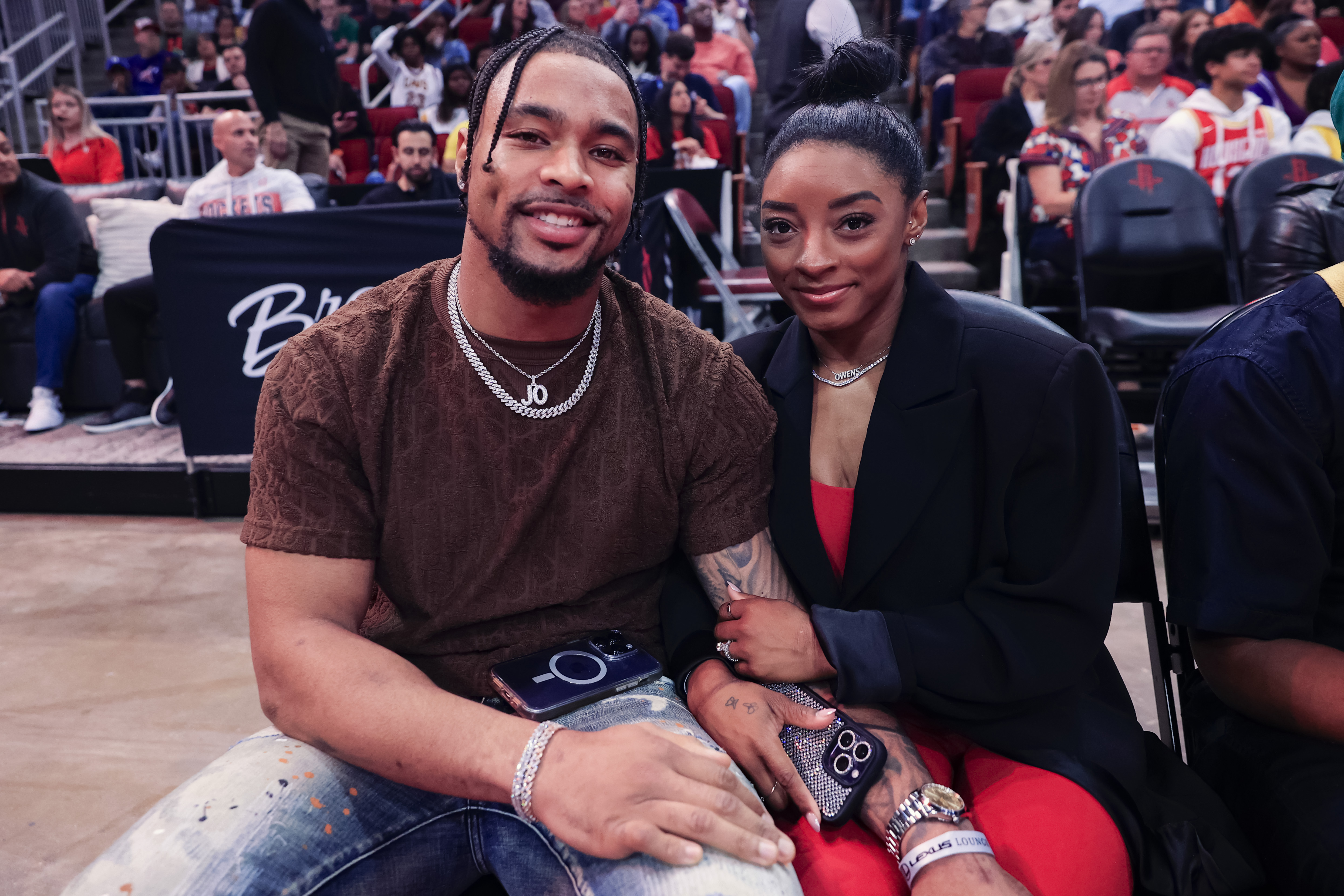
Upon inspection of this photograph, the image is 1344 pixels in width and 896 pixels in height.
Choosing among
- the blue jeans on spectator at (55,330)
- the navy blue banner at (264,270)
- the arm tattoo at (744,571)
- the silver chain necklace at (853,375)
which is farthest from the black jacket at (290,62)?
the arm tattoo at (744,571)

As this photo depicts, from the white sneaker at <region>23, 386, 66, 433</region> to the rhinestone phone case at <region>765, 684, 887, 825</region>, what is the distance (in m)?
5.14

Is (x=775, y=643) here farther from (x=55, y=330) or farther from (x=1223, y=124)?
A: (x=55, y=330)

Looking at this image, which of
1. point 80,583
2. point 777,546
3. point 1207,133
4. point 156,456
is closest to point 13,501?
point 156,456

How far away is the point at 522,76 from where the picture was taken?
1.33 m

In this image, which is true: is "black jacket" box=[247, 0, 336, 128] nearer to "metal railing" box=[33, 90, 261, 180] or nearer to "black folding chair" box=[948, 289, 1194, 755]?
"metal railing" box=[33, 90, 261, 180]

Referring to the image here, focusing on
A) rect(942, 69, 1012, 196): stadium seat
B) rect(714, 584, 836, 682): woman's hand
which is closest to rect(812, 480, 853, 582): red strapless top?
rect(714, 584, 836, 682): woman's hand

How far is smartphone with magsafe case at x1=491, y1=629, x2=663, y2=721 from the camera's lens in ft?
4.05

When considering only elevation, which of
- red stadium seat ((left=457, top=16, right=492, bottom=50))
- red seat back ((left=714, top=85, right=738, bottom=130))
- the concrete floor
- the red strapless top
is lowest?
the concrete floor

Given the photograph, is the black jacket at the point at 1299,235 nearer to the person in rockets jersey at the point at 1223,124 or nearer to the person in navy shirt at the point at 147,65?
the person in rockets jersey at the point at 1223,124

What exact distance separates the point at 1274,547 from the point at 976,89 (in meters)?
6.33

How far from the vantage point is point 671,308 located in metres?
1.56

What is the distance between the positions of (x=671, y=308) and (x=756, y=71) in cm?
906

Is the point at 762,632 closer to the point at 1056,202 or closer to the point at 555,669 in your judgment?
the point at 555,669

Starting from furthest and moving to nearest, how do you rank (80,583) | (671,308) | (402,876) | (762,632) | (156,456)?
(156,456)
(80,583)
(671,308)
(762,632)
(402,876)
